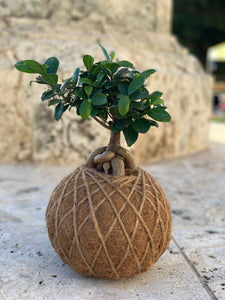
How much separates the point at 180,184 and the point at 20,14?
201 centimetres

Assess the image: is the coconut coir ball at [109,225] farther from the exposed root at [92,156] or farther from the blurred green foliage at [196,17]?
the blurred green foliage at [196,17]

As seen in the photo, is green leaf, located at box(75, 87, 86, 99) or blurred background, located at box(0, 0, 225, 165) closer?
→ green leaf, located at box(75, 87, 86, 99)

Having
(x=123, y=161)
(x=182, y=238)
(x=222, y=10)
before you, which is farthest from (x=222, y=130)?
(x=222, y=10)

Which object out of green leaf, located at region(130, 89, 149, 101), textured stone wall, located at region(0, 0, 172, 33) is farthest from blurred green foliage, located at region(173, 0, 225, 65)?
green leaf, located at region(130, 89, 149, 101)

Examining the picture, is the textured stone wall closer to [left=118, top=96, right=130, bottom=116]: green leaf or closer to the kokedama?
the kokedama

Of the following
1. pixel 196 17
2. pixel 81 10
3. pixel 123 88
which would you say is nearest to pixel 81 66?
pixel 81 10

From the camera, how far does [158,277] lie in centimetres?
→ 145

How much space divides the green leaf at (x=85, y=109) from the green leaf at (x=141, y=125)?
0.15 metres

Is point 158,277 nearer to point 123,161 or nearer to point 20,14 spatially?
point 123,161

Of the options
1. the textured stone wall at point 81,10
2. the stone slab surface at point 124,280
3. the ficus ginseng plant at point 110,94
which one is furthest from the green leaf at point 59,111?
the textured stone wall at point 81,10

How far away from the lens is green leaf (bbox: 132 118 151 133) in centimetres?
128

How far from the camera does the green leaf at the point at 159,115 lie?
1291mm

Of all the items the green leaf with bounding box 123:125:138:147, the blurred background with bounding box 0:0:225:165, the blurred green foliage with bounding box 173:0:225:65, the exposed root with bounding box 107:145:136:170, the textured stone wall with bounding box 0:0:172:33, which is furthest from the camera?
the blurred green foliage with bounding box 173:0:225:65

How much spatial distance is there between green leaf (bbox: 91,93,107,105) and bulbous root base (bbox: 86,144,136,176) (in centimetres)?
23
